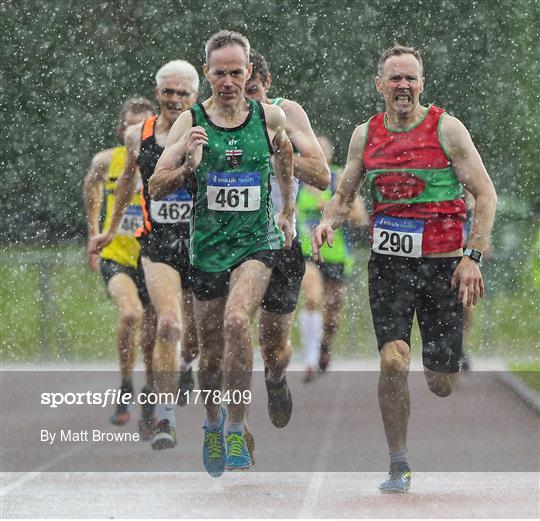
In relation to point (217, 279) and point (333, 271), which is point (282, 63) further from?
point (217, 279)

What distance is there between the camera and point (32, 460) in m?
8.23

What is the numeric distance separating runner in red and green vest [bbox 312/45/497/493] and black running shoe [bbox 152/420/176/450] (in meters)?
1.20

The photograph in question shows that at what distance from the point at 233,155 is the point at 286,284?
0.79 m

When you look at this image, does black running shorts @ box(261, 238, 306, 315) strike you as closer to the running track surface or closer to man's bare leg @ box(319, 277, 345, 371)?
the running track surface

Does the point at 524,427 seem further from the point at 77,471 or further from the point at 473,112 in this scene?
the point at 473,112

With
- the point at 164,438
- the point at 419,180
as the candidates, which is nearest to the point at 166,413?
the point at 164,438

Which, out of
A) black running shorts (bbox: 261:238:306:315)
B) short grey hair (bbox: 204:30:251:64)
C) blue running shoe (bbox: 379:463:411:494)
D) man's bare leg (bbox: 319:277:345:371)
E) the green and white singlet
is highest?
short grey hair (bbox: 204:30:251:64)

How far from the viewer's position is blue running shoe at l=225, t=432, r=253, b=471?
658cm

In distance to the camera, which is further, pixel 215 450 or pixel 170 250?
pixel 170 250

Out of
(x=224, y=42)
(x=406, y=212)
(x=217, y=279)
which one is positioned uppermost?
(x=224, y=42)

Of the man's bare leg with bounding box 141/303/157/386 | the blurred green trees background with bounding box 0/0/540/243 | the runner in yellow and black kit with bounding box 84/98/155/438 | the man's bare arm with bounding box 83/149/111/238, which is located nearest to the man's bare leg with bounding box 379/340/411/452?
the runner in yellow and black kit with bounding box 84/98/155/438

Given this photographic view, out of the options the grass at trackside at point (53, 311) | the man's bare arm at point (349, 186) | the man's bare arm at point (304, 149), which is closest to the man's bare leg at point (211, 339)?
the man's bare arm at point (349, 186)

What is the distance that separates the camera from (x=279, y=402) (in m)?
7.76

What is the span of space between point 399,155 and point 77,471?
2.32 m
